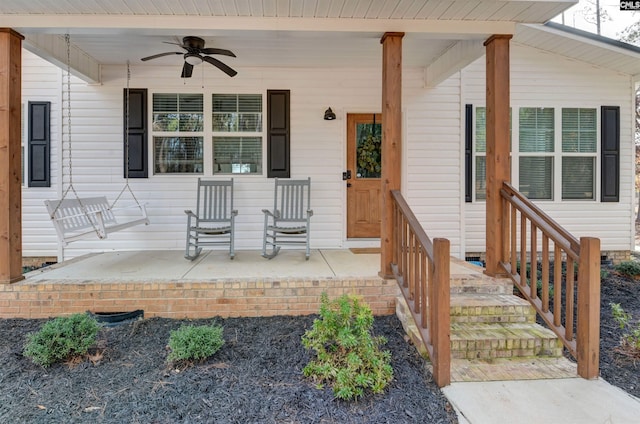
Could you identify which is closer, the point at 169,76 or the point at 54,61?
the point at 54,61

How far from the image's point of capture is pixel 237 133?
494cm

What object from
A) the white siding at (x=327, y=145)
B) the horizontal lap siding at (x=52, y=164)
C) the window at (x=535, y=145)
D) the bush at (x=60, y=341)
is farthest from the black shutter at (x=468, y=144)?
the horizontal lap siding at (x=52, y=164)

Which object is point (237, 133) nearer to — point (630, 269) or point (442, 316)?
point (442, 316)

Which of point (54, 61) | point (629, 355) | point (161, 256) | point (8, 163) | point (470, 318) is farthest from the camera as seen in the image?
point (161, 256)

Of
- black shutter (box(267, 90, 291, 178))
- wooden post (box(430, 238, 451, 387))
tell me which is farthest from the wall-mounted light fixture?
wooden post (box(430, 238, 451, 387))

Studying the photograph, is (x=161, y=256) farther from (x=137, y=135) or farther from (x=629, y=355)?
(x=629, y=355)

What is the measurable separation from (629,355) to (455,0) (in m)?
3.02

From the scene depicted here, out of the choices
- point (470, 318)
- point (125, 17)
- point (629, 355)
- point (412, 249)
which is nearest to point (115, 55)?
point (125, 17)

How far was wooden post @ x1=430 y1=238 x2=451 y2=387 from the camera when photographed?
2174mm

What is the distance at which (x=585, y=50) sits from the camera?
15.9 ft

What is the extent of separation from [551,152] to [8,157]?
6.40 metres

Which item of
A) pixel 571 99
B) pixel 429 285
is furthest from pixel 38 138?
pixel 571 99

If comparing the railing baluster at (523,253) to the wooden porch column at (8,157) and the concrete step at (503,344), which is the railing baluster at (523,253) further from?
the wooden porch column at (8,157)

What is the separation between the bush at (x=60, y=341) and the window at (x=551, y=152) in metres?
4.90
